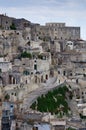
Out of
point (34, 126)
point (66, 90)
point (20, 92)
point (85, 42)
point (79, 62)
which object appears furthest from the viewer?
point (85, 42)

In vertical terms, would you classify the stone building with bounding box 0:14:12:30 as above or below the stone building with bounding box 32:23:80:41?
above

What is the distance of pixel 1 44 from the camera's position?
5419 centimetres

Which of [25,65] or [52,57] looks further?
[52,57]

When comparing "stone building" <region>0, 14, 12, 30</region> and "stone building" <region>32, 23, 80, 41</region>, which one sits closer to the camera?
"stone building" <region>0, 14, 12, 30</region>

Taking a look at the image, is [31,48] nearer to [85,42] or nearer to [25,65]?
[25,65]

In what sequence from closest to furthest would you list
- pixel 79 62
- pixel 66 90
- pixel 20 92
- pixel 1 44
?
pixel 20 92, pixel 66 90, pixel 1 44, pixel 79 62

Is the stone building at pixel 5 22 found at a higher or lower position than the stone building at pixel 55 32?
higher

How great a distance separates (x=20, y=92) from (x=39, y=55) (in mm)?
10099

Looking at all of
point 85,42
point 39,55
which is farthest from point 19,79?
point 85,42

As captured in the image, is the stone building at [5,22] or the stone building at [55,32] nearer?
the stone building at [5,22]

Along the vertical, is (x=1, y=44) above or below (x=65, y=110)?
above

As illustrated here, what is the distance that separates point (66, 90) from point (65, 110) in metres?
2.95

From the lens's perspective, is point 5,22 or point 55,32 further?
point 55,32

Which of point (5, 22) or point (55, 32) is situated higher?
point (5, 22)
